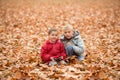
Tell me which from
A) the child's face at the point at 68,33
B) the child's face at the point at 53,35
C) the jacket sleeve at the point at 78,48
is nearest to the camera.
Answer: the child's face at the point at 53,35

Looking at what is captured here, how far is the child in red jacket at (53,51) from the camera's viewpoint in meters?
5.87

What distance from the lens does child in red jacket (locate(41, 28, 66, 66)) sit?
5.87 metres

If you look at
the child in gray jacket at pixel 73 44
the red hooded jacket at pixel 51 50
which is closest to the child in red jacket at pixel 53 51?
the red hooded jacket at pixel 51 50

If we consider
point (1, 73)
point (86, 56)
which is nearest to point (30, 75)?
point (1, 73)

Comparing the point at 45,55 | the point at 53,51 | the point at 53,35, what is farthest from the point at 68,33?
the point at 45,55

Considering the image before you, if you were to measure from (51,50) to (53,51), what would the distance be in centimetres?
5

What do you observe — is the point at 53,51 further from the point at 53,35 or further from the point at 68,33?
the point at 68,33

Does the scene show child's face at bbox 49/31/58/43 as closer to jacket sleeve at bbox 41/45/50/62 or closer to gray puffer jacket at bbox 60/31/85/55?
jacket sleeve at bbox 41/45/50/62

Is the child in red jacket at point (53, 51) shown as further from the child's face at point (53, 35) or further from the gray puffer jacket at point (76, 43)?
the gray puffer jacket at point (76, 43)

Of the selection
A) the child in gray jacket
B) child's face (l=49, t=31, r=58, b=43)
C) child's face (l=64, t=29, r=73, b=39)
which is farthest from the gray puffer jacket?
child's face (l=49, t=31, r=58, b=43)

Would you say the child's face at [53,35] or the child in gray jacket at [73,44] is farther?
the child in gray jacket at [73,44]

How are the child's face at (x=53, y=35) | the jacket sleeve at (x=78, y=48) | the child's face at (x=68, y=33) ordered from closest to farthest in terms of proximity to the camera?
the child's face at (x=53, y=35), the child's face at (x=68, y=33), the jacket sleeve at (x=78, y=48)

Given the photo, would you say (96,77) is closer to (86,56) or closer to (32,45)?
(86,56)

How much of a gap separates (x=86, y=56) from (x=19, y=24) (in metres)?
6.27
